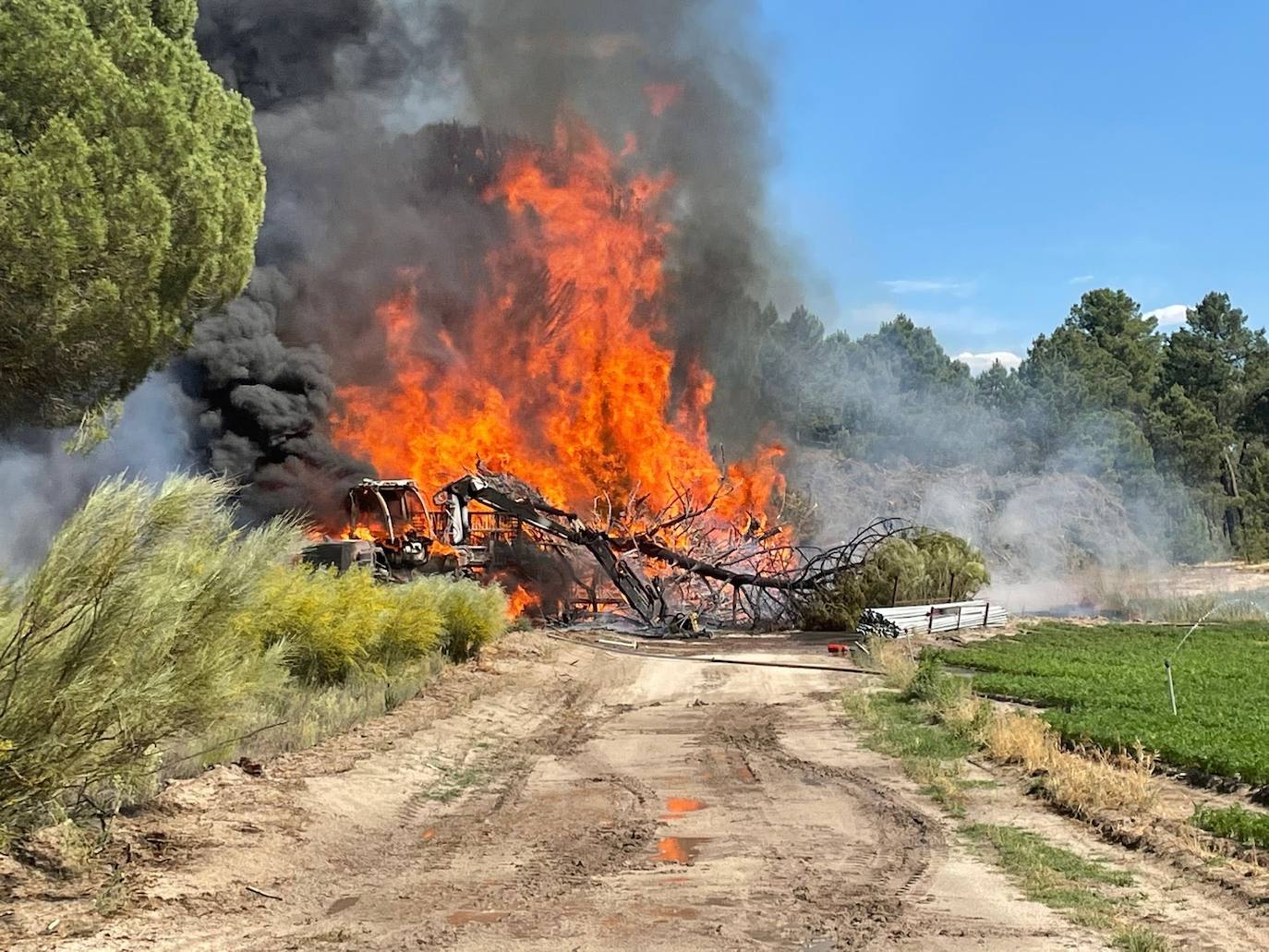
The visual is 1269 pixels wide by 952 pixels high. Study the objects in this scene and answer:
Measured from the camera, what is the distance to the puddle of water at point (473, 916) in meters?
6.90

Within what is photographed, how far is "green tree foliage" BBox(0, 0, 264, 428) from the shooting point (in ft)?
37.3

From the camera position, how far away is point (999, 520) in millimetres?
46719

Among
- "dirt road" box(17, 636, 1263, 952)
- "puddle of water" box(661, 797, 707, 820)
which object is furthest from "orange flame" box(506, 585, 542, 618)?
"puddle of water" box(661, 797, 707, 820)

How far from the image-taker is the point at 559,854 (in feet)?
28.6

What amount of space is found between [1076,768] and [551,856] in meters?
5.83

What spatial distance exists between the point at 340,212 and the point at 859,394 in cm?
3341

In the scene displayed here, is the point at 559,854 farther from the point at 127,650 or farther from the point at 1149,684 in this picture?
the point at 1149,684

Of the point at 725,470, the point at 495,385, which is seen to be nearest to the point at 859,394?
the point at 725,470

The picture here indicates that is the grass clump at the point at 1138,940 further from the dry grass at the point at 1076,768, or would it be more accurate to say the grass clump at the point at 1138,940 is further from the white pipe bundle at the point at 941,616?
the white pipe bundle at the point at 941,616

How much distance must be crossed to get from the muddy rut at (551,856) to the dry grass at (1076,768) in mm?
1459

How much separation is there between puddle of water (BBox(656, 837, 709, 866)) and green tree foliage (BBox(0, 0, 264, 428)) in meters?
8.69

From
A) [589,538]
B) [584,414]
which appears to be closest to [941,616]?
[589,538]

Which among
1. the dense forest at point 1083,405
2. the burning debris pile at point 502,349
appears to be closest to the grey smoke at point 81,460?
the burning debris pile at point 502,349

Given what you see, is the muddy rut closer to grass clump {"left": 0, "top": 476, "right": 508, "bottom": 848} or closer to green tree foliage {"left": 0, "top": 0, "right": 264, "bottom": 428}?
grass clump {"left": 0, "top": 476, "right": 508, "bottom": 848}
